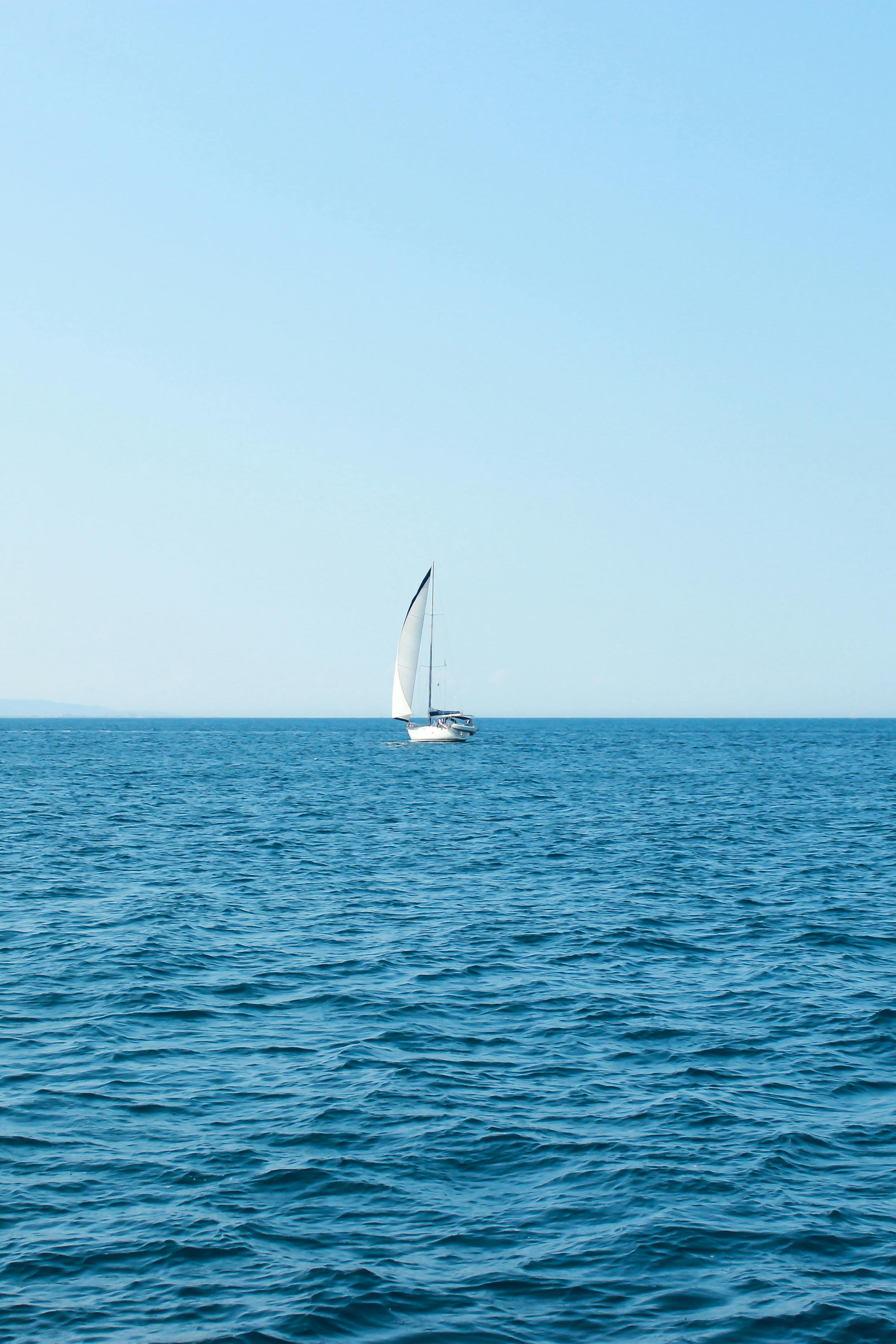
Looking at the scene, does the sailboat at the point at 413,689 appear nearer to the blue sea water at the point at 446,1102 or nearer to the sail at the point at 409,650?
the sail at the point at 409,650

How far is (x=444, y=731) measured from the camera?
13675cm

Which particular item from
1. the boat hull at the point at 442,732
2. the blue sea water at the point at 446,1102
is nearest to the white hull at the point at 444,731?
the boat hull at the point at 442,732

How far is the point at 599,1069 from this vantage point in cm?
1836

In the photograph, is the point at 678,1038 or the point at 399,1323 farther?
the point at 678,1038

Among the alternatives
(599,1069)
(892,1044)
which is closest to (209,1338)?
(599,1069)

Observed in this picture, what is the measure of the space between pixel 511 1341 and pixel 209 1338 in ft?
9.16

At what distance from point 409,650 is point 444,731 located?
11.3 meters

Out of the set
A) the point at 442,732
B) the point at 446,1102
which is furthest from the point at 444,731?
the point at 446,1102

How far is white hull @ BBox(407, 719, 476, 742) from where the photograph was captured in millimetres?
136750

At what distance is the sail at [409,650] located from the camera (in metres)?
130

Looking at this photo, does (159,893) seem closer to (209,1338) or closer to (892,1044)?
(892,1044)

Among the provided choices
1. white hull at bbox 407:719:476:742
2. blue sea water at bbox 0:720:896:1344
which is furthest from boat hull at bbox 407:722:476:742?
blue sea water at bbox 0:720:896:1344

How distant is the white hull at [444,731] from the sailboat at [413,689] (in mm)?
47

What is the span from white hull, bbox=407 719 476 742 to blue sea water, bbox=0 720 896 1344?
95.1 meters
